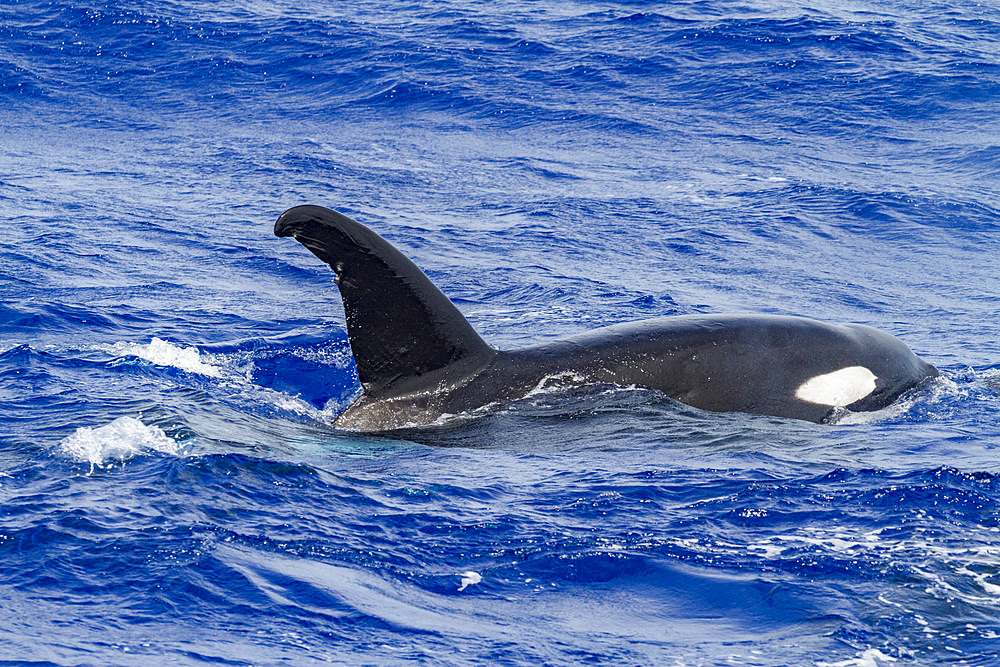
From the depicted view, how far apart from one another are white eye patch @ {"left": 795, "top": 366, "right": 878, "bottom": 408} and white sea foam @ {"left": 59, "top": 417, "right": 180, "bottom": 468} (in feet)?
17.4

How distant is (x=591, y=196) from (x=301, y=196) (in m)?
5.18

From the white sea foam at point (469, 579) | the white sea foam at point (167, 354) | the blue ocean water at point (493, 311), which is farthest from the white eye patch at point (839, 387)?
the white sea foam at point (167, 354)

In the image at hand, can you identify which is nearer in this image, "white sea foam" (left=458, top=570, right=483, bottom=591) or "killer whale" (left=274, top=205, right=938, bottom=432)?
"white sea foam" (left=458, top=570, right=483, bottom=591)

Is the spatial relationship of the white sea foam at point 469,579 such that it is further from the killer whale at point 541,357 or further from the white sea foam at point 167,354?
the white sea foam at point 167,354

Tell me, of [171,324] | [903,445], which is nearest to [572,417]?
[903,445]

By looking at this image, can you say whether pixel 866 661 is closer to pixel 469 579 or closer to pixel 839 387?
pixel 469 579

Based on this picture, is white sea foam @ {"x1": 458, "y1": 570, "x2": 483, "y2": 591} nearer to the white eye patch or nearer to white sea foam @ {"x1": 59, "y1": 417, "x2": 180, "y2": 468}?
white sea foam @ {"x1": 59, "y1": 417, "x2": 180, "y2": 468}

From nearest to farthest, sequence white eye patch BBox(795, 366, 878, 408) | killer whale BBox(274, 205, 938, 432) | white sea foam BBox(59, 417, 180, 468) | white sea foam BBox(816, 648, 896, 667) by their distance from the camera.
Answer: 1. white sea foam BBox(816, 648, 896, 667)
2. white sea foam BBox(59, 417, 180, 468)
3. killer whale BBox(274, 205, 938, 432)
4. white eye patch BBox(795, 366, 878, 408)

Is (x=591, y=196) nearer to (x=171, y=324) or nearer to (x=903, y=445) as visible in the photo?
(x=171, y=324)

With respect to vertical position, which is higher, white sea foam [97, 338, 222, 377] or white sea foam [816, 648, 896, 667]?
white sea foam [816, 648, 896, 667]

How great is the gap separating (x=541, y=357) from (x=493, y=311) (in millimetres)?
5368

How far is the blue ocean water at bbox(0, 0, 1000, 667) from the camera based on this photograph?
23.0 ft

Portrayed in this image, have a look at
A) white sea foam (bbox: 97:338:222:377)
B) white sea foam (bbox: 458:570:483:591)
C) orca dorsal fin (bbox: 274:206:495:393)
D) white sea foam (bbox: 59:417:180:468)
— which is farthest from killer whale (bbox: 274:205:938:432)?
white sea foam (bbox: 97:338:222:377)

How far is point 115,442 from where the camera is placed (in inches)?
355
